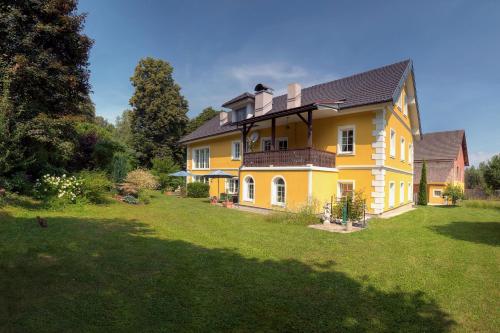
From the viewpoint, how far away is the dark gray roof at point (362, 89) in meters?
13.8

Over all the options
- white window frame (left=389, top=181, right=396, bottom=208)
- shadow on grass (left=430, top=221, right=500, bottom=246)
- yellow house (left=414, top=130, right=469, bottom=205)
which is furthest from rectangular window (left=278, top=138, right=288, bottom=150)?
yellow house (left=414, top=130, right=469, bottom=205)

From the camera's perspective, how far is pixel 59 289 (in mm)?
4289

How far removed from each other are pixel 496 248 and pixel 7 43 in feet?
63.7

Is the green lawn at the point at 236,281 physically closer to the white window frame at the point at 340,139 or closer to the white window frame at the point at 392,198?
the white window frame at the point at 340,139

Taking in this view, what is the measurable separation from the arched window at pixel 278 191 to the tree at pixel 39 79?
10303 mm

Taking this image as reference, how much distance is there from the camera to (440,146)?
31.6m

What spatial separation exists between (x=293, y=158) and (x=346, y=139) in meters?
3.47

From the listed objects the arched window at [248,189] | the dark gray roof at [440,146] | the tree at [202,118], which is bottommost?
the arched window at [248,189]

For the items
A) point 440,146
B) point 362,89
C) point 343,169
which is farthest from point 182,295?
point 440,146

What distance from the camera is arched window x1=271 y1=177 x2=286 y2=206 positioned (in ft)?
48.0

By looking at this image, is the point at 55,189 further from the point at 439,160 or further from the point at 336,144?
the point at 439,160

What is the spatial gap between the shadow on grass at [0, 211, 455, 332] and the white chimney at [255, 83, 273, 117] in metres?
14.8

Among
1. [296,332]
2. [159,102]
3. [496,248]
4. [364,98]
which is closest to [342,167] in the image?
[364,98]

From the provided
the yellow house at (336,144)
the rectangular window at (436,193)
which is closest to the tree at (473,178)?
the rectangular window at (436,193)
